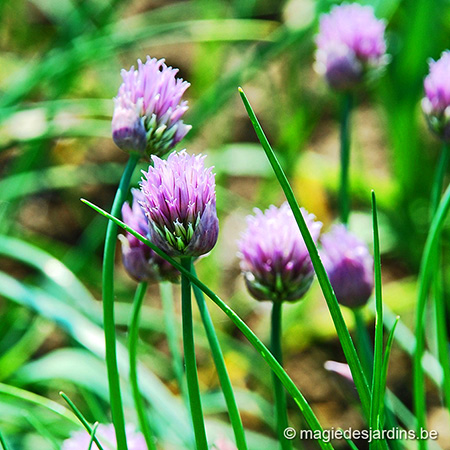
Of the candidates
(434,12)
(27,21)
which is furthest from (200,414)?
(27,21)

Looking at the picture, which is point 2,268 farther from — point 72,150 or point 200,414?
point 200,414

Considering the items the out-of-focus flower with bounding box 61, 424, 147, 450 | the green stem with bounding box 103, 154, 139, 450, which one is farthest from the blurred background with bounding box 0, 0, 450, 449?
the green stem with bounding box 103, 154, 139, 450

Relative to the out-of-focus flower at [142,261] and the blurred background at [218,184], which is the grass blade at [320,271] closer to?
the out-of-focus flower at [142,261]

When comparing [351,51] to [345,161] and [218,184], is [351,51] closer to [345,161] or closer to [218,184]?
[345,161]

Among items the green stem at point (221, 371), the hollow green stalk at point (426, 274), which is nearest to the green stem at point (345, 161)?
the hollow green stalk at point (426, 274)

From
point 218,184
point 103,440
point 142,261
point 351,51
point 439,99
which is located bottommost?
point 103,440

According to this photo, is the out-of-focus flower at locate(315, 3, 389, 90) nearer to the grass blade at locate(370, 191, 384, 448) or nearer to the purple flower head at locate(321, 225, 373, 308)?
the purple flower head at locate(321, 225, 373, 308)

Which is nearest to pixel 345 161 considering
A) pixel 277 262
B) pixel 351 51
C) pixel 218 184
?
pixel 351 51
